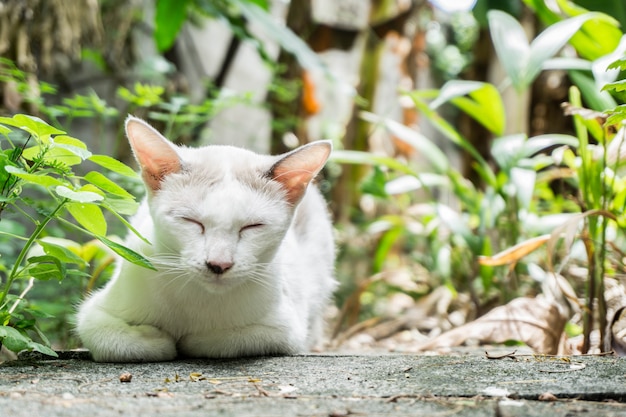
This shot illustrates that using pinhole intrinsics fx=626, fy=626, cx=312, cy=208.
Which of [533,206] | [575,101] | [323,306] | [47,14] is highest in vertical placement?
[47,14]

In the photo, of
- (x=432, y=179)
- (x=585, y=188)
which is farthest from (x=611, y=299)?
(x=432, y=179)

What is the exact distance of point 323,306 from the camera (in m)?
2.48

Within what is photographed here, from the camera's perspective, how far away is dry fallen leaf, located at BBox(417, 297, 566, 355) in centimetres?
194

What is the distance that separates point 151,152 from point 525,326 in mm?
1244

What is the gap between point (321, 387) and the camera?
1.21 m

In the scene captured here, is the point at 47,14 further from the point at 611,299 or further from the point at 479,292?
the point at 611,299

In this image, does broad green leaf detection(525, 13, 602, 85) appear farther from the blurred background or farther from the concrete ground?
the concrete ground

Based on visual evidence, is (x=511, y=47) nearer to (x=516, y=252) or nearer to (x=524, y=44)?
(x=524, y=44)

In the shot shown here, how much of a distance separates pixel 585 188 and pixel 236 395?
134 centimetres

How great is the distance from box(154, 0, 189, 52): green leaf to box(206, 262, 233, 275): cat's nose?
1987mm

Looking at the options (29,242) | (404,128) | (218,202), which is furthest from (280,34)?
(29,242)

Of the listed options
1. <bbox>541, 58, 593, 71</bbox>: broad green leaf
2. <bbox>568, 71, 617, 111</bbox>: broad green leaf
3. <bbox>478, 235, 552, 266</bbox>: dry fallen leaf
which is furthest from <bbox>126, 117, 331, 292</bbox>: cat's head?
<bbox>541, 58, 593, 71</bbox>: broad green leaf

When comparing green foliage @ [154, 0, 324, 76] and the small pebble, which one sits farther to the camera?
green foliage @ [154, 0, 324, 76]

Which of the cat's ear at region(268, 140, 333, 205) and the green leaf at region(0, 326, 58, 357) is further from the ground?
the cat's ear at region(268, 140, 333, 205)
